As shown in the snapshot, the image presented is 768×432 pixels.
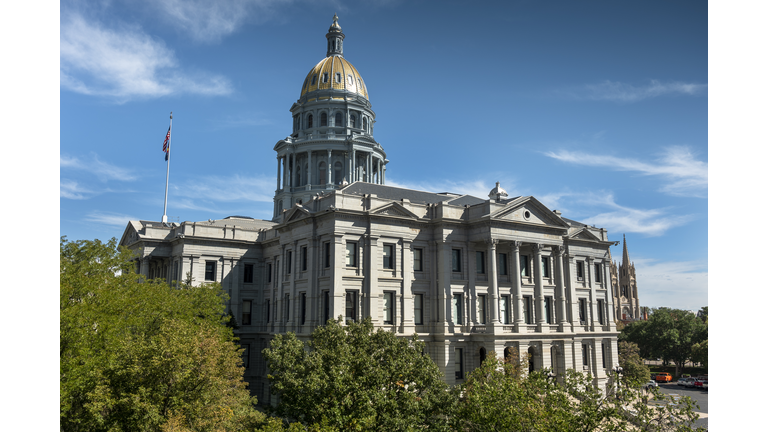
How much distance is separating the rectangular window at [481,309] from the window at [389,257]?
8.16m

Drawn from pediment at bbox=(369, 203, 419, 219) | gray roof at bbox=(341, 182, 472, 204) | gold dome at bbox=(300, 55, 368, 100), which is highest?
gold dome at bbox=(300, 55, 368, 100)

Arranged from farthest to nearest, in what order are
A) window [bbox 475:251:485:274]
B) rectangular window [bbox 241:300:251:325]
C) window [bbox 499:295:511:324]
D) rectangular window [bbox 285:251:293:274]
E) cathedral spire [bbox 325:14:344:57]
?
1. cathedral spire [bbox 325:14:344:57]
2. rectangular window [bbox 241:300:251:325]
3. rectangular window [bbox 285:251:293:274]
4. window [bbox 475:251:485:274]
5. window [bbox 499:295:511:324]

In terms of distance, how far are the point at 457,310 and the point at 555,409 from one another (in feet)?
79.7

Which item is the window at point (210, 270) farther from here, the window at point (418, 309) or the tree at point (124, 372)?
the tree at point (124, 372)

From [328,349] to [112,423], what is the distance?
398 inches

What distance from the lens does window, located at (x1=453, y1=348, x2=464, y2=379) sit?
145 feet

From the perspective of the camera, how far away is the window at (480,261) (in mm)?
47219

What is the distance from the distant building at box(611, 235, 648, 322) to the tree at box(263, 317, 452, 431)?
121898 millimetres

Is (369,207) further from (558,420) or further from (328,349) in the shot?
(558,420)

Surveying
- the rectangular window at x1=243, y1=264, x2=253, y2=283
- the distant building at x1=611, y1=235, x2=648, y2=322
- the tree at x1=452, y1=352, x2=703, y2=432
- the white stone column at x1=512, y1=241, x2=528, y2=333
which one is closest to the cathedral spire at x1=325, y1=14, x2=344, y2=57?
the rectangular window at x1=243, y1=264, x2=253, y2=283

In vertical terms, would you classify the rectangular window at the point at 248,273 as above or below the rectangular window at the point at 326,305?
above

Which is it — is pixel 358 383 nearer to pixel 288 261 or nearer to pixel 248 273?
pixel 288 261

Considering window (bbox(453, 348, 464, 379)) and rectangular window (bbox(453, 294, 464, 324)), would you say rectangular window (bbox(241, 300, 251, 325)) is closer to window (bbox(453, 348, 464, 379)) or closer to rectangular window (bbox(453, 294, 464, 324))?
rectangular window (bbox(453, 294, 464, 324))

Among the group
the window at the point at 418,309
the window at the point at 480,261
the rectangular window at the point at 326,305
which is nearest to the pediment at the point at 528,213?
the window at the point at 480,261
